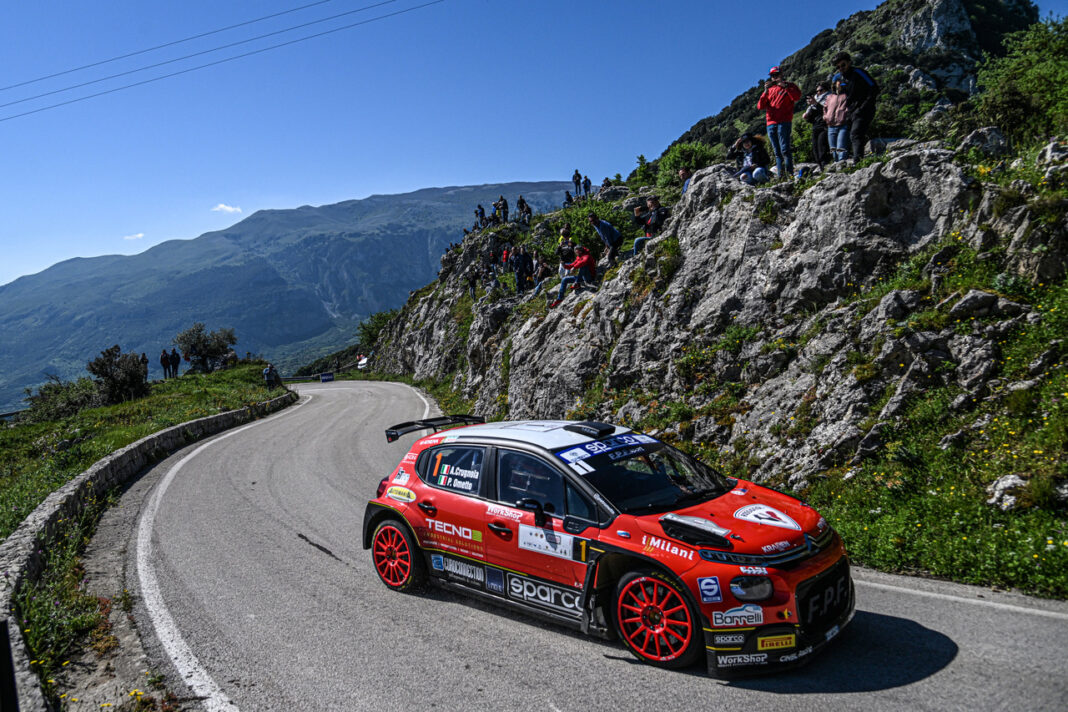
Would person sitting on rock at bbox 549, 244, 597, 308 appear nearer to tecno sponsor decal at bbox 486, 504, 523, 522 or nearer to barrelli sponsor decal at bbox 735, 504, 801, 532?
tecno sponsor decal at bbox 486, 504, 523, 522

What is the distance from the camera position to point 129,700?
14.6 feet

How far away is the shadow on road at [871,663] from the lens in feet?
12.9

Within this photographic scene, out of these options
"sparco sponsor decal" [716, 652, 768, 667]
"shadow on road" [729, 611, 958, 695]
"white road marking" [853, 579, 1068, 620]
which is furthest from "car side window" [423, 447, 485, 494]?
"white road marking" [853, 579, 1068, 620]

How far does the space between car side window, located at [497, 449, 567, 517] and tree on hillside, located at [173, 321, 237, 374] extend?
52.8 metres

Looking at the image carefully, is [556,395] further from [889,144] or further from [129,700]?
[129,700]

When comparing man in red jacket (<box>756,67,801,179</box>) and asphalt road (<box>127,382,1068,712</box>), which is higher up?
man in red jacket (<box>756,67,801,179</box>)

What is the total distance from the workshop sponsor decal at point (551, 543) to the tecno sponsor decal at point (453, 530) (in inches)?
24.1

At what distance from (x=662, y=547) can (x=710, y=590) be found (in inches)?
17.8

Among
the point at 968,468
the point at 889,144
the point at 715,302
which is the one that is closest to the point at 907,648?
the point at 968,468

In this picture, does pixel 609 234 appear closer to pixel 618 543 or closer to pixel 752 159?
pixel 752 159

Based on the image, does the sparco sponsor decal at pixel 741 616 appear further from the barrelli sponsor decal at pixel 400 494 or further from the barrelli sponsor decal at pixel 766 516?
the barrelli sponsor decal at pixel 400 494

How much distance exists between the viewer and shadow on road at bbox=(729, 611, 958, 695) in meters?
3.95

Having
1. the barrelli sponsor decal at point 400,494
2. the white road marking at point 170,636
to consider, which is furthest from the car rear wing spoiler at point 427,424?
the white road marking at point 170,636

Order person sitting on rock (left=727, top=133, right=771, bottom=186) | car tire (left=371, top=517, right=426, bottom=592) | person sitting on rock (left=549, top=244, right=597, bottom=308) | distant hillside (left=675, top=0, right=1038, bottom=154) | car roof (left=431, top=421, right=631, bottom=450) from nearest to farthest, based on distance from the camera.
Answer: car roof (left=431, top=421, right=631, bottom=450)
car tire (left=371, top=517, right=426, bottom=592)
person sitting on rock (left=727, top=133, right=771, bottom=186)
person sitting on rock (left=549, top=244, right=597, bottom=308)
distant hillside (left=675, top=0, right=1038, bottom=154)
